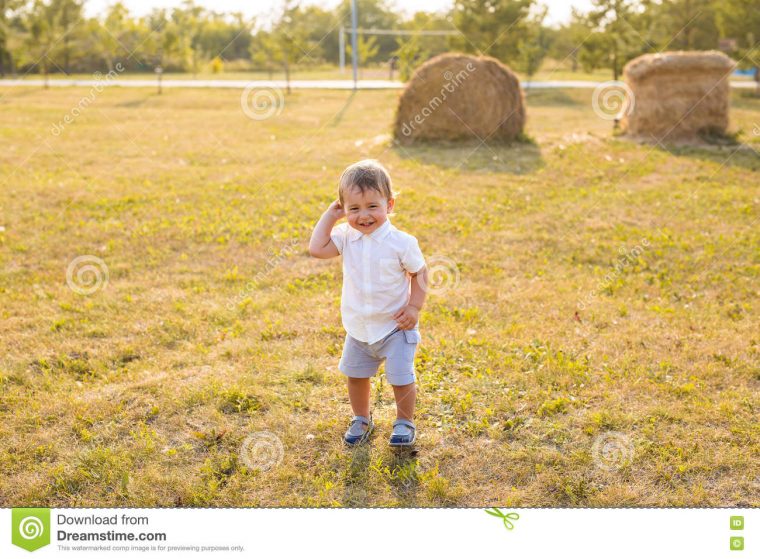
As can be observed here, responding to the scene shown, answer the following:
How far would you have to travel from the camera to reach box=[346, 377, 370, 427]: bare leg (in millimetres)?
3904

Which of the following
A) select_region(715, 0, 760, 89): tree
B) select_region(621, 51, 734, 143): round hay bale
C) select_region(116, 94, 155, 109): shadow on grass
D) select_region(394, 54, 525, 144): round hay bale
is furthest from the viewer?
select_region(715, 0, 760, 89): tree

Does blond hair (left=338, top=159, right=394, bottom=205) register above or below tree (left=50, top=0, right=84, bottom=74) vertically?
below

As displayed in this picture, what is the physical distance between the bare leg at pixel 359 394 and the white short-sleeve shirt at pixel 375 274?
325mm

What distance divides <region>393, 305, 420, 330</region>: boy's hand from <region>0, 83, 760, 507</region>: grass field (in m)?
0.78

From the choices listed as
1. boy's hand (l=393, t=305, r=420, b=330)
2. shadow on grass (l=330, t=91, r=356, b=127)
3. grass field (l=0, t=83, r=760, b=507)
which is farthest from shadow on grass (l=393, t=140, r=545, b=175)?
boy's hand (l=393, t=305, r=420, b=330)

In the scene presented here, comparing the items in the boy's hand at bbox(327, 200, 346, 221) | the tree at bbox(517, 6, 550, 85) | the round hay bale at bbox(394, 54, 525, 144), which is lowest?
the boy's hand at bbox(327, 200, 346, 221)

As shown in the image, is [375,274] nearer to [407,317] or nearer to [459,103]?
[407,317]

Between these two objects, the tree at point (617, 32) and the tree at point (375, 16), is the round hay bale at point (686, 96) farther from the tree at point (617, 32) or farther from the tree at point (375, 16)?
the tree at point (375, 16)

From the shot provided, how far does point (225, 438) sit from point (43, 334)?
229 centimetres

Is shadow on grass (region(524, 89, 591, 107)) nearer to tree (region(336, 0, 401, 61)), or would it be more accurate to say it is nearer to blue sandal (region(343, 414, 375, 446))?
blue sandal (region(343, 414, 375, 446))

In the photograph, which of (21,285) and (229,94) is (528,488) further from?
(229,94)

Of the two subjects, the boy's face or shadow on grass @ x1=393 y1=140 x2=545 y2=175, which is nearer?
the boy's face

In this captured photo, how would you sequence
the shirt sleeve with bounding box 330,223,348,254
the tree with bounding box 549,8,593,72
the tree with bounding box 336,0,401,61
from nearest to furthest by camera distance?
1. the shirt sleeve with bounding box 330,223,348,254
2. the tree with bounding box 549,8,593,72
3. the tree with bounding box 336,0,401,61

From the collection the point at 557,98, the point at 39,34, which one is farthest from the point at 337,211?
the point at 39,34
